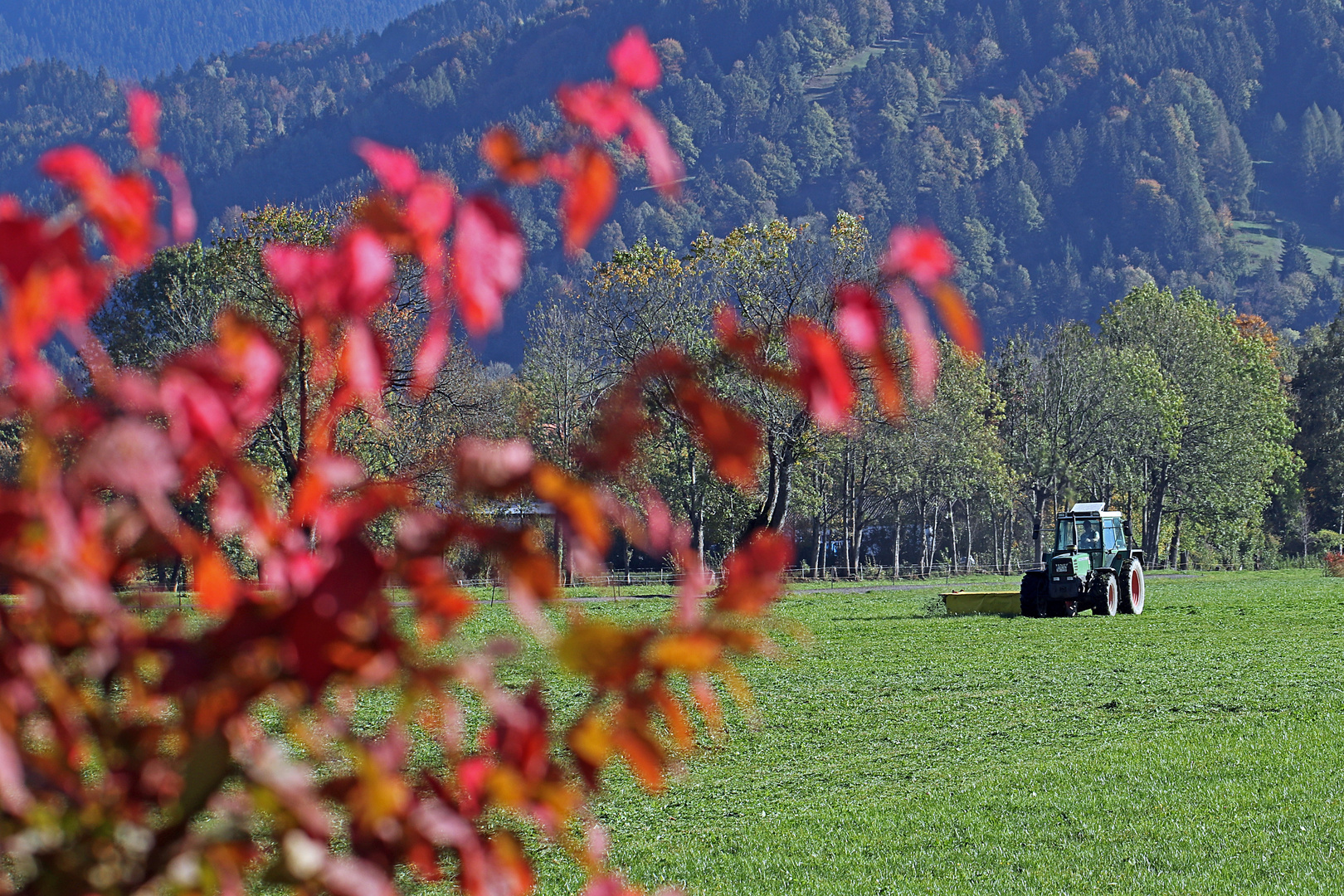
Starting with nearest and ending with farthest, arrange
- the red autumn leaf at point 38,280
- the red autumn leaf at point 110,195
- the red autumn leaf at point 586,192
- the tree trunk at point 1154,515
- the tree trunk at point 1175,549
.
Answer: the red autumn leaf at point 38,280
the red autumn leaf at point 110,195
the red autumn leaf at point 586,192
the tree trunk at point 1154,515
the tree trunk at point 1175,549

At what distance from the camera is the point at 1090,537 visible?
2452 cm

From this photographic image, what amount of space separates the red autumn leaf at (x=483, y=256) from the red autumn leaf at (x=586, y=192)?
0.28 ft

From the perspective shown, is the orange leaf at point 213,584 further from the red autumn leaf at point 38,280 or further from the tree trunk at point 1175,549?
the tree trunk at point 1175,549

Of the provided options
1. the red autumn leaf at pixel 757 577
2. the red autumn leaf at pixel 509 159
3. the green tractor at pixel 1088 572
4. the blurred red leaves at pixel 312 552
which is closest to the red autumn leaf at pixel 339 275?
the blurred red leaves at pixel 312 552

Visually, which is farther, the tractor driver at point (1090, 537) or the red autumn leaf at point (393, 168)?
the tractor driver at point (1090, 537)

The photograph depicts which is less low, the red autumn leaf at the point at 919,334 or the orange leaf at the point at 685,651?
the red autumn leaf at the point at 919,334

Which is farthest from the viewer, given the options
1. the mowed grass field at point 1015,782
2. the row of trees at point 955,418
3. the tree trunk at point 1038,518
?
the tree trunk at point 1038,518

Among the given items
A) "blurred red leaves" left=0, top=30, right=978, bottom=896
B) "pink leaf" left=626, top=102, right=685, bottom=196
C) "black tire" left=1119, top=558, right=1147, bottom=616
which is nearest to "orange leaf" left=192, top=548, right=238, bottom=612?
"blurred red leaves" left=0, top=30, right=978, bottom=896

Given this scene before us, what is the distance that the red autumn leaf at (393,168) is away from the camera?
3.21ft

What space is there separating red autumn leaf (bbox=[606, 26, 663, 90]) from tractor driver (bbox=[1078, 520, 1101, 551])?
80.6 ft

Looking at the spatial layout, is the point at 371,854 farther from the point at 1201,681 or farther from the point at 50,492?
the point at 1201,681

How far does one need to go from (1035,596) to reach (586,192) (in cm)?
2341

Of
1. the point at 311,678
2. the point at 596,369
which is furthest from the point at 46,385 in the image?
the point at 596,369

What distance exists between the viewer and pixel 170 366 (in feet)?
2.71
